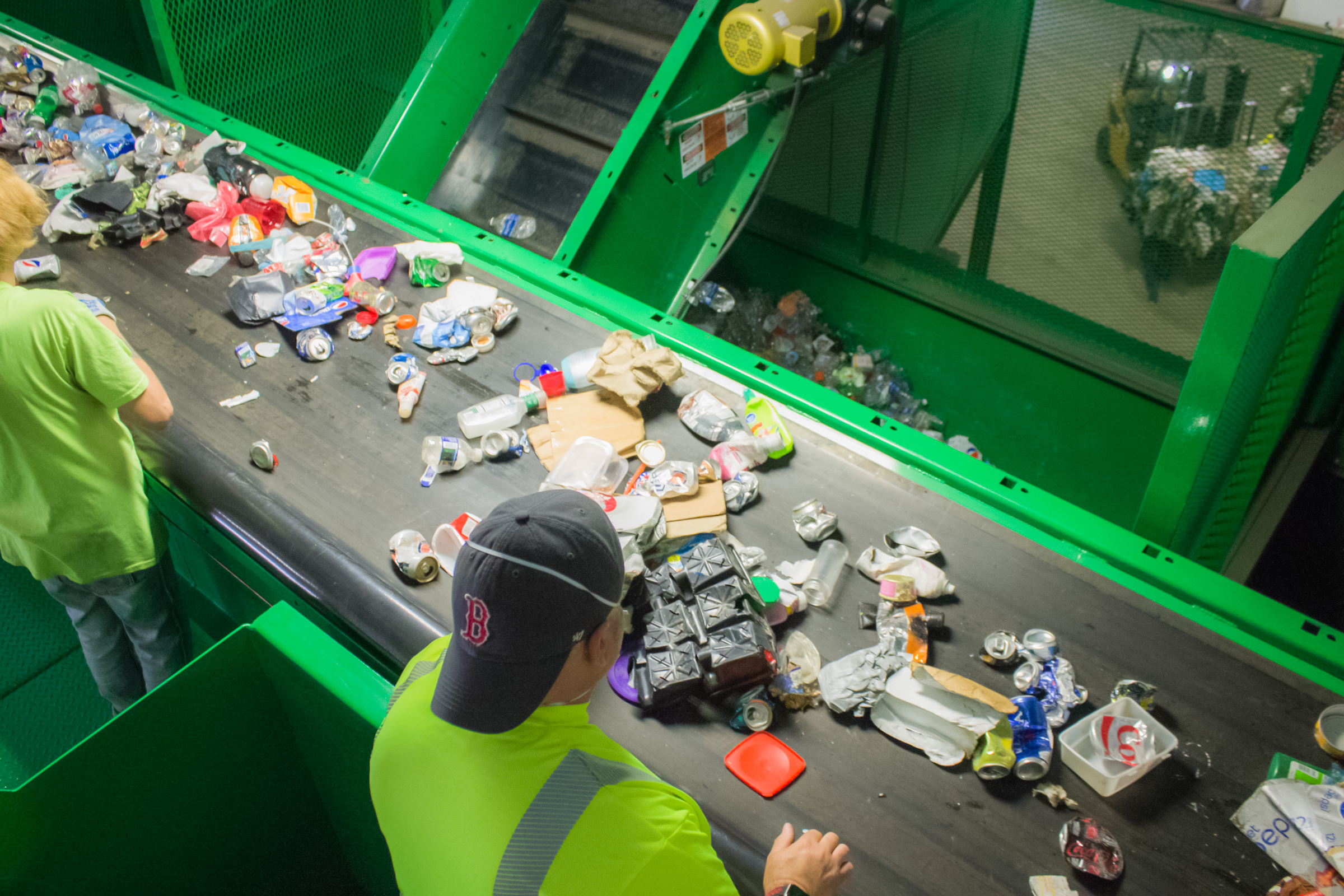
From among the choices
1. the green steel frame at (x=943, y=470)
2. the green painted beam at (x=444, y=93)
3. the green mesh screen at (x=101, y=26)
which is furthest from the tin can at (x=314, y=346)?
the green mesh screen at (x=101, y=26)

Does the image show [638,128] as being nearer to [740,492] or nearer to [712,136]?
[712,136]

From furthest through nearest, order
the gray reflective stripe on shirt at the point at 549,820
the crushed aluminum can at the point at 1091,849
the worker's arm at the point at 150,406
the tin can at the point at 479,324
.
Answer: the tin can at the point at 479,324
the worker's arm at the point at 150,406
the crushed aluminum can at the point at 1091,849
the gray reflective stripe on shirt at the point at 549,820

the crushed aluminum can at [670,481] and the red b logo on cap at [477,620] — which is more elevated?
the red b logo on cap at [477,620]

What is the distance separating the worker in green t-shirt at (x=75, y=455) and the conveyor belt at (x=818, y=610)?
0.23 m

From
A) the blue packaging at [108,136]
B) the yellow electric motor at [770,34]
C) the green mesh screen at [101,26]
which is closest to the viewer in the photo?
the yellow electric motor at [770,34]

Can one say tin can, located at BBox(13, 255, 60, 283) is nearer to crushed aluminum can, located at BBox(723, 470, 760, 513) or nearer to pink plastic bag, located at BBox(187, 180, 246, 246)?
pink plastic bag, located at BBox(187, 180, 246, 246)

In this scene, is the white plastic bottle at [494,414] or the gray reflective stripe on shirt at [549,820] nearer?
the gray reflective stripe on shirt at [549,820]

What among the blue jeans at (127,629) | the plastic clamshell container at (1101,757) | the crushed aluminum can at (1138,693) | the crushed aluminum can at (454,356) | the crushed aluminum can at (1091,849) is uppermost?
the crushed aluminum can at (454,356)

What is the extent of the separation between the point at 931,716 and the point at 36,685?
9.04 feet

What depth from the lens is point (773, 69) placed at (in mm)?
2955

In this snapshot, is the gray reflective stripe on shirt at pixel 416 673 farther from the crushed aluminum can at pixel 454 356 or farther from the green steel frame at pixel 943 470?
the crushed aluminum can at pixel 454 356

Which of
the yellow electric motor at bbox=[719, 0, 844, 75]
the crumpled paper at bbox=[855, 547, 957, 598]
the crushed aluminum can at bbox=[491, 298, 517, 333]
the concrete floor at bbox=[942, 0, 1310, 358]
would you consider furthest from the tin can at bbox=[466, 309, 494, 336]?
the concrete floor at bbox=[942, 0, 1310, 358]

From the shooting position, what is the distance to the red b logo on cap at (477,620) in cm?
106

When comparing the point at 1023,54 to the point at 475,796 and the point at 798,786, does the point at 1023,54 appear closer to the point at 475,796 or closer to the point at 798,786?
the point at 798,786
